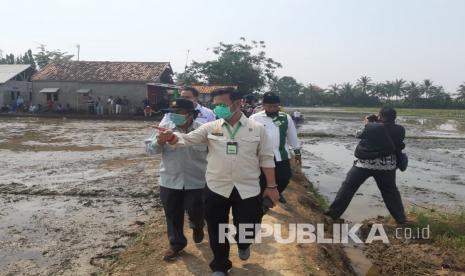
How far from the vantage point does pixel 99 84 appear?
3228 centimetres

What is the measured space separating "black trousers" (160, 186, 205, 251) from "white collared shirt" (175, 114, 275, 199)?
0.62 meters

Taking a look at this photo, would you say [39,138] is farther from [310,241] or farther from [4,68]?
[4,68]

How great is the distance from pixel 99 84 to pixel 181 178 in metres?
30.0

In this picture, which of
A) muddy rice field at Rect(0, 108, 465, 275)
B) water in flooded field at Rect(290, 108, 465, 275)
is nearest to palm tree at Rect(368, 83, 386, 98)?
water in flooded field at Rect(290, 108, 465, 275)

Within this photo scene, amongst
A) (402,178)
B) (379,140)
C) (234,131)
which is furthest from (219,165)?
(402,178)

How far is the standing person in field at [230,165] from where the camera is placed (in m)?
3.62

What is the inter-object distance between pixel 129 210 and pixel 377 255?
3.72m

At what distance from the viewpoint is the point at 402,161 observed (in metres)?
6.18

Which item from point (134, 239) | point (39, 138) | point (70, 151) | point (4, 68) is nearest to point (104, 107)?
point (4, 68)

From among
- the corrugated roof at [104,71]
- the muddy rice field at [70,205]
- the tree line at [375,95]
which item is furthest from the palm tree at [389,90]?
the muddy rice field at [70,205]

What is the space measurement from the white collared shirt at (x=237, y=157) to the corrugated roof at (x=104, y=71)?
28.8 metres

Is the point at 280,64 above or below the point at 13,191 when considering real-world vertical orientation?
above

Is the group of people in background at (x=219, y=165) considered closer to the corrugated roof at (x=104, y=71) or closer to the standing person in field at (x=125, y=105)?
the standing person in field at (x=125, y=105)

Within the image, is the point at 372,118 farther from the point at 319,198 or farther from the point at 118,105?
the point at 118,105
